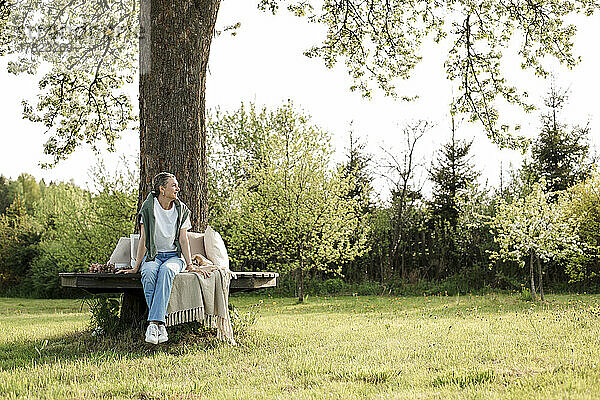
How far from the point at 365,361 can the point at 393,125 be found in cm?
1693

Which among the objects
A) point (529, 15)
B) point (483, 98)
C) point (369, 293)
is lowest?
point (369, 293)

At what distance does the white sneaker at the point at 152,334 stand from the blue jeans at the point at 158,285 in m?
0.09

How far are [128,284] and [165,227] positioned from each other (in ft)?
2.48

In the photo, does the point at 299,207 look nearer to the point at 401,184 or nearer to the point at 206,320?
the point at 401,184

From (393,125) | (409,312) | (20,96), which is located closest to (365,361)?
(409,312)

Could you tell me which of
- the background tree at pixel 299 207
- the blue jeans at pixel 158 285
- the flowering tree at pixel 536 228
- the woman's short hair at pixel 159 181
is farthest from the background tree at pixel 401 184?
the blue jeans at pixel 158 285

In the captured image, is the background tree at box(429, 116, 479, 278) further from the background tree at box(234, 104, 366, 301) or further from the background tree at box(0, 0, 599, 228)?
the background tree at box(0, 0, 599, 228)

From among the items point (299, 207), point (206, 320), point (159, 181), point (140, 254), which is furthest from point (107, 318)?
point (299, 207)

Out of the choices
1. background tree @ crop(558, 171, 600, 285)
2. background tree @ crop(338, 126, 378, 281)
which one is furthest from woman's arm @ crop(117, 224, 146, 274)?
background tree @ crop(338, 126, 378, 281)

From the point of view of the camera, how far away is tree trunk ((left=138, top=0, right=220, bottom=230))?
→ 7.15m

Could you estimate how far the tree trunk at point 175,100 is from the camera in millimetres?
7148

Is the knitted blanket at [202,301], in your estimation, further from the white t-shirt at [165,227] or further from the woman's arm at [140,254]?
the woman's arm at [140,254]

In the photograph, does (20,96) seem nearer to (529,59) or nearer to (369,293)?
(529,59)

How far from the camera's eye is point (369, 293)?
64.7 ft
